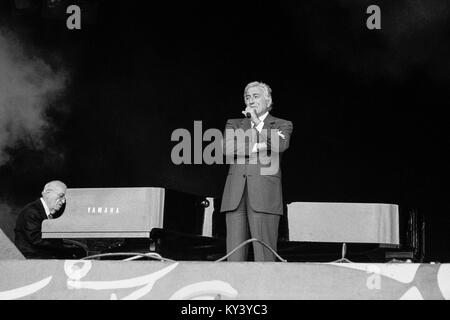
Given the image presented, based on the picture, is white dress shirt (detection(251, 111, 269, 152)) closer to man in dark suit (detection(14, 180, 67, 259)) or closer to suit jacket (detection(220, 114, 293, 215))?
suit jacket (detection(220, 114, 293, 215))

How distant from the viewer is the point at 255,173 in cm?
330

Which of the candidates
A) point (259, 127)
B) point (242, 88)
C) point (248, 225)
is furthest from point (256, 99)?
point (242, 88)

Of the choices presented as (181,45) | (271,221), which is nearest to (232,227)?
(271,221)

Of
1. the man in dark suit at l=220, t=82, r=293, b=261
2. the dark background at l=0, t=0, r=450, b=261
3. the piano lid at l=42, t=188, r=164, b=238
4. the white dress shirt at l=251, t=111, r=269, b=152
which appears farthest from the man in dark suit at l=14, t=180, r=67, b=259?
the white dress shirt at l=251, t=111, r=269, b=152

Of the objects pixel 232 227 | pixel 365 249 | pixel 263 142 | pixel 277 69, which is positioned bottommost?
pixel 365 249

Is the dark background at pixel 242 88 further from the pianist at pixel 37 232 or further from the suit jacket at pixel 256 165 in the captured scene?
the suit jacket at pixel 256 165

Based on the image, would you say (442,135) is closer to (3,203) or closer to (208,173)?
(208,173)

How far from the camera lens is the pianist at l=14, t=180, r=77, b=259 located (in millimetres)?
4438

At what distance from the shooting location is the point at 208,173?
590 centimetres

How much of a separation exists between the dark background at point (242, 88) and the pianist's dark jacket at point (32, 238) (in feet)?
4.46

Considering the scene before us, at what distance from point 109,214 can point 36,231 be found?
1.58ft

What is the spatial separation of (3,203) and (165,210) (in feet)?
6.52

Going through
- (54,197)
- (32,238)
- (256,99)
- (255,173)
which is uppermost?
(256,99)

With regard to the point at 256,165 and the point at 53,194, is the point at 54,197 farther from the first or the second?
the point at 256,165
